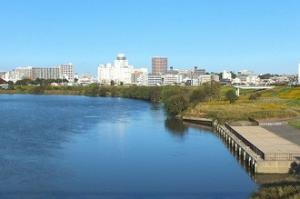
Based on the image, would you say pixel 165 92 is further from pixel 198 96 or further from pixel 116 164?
pixel 116 164

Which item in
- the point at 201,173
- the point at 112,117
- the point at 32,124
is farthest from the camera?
the point at 112,117

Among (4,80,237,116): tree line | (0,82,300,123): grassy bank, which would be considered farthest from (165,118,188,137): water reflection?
(4,80,237,116): tree line

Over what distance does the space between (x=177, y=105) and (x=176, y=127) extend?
10.3 meters

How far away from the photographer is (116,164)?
2350 cm

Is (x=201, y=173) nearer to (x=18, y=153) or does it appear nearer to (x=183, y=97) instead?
(x=18, y=153)

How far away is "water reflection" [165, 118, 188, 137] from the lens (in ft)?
121

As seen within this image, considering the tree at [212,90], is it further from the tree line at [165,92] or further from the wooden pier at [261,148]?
the wooden pier at [261,148]

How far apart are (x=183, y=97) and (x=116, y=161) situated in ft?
92.0

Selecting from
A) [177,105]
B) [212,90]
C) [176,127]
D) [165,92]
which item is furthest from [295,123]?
[165,92]

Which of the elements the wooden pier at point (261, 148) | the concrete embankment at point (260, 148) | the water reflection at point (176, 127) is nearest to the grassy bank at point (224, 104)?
the water reflection at point (176, 127)

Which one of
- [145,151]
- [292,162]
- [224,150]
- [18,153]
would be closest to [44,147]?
[18,153]

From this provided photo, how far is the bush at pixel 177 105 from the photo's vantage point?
50781mm

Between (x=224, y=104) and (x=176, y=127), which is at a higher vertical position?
(x=224, y=104)

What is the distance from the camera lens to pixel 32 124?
41.0 metres
